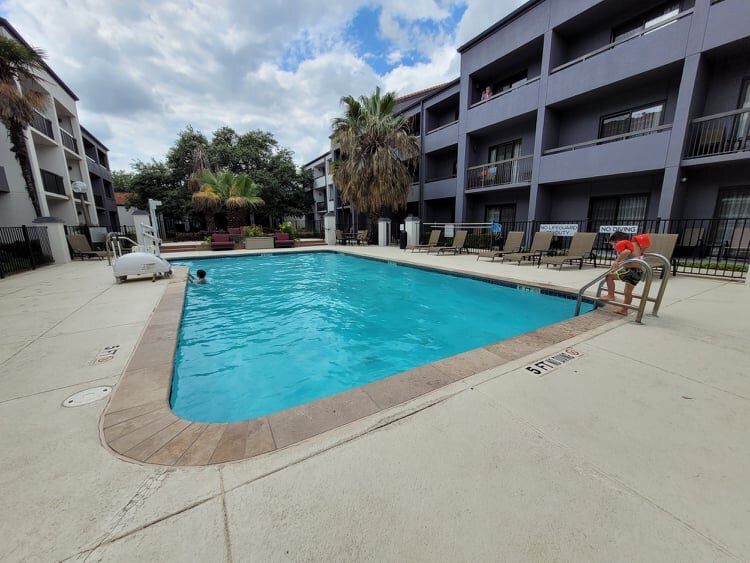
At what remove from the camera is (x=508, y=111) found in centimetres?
1256

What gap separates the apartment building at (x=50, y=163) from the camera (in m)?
13.3

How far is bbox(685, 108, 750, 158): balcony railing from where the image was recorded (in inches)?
320

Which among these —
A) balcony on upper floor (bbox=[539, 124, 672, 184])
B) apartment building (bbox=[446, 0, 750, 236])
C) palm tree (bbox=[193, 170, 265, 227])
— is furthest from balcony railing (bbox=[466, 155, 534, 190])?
palm tree (bbox=[193, 170, 265, 227])

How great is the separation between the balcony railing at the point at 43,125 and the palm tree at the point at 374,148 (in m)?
15.3

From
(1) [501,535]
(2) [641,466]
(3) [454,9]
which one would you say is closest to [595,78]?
(3) [454,9]

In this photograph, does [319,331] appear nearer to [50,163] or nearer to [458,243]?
[458,243]

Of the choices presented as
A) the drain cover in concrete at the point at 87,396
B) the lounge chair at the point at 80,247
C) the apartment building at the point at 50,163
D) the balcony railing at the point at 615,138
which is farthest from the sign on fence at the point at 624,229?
the apartment building at the point at 50,163

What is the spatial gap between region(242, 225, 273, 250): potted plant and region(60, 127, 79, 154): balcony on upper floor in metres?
13.4

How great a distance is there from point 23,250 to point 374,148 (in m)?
14.4

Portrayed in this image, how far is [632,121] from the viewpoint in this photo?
10312 mm

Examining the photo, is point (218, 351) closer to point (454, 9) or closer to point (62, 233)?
point (62, 233)

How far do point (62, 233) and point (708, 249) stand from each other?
74.4ft

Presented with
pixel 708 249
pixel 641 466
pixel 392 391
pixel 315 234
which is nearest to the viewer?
pixel 641 466

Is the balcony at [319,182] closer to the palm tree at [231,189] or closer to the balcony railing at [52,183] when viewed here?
the palm tree at [231,189]
